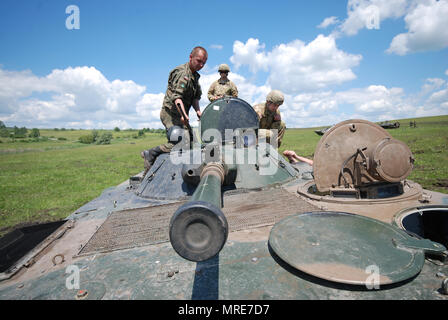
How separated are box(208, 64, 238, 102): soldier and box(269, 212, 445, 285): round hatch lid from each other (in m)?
7.32

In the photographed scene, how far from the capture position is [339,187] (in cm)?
335

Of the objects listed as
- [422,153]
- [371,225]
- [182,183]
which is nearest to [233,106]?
[182,183]

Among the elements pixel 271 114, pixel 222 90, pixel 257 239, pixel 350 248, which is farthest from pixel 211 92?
pixel 350 248

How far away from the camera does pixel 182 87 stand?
18.1 ft

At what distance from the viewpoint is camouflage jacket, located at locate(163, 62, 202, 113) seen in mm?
5539

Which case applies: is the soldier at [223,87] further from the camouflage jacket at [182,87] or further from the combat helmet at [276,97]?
the camouflage jacket at [182,87]

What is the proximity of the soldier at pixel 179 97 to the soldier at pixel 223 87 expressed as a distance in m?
3.07

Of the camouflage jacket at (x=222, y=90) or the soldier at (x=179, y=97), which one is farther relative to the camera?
the camouflage jacket at (x=222, y=90)

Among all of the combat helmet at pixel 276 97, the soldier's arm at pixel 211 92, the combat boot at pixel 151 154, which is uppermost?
the soldier's arm at pixel 211 92

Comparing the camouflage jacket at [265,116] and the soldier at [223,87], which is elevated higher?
the soldier at [223,87]

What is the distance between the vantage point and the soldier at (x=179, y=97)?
17.6ft

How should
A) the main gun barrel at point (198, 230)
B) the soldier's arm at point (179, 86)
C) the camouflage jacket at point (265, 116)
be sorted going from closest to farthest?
1. the main gun barrel at point (198, 230)
2. the soldier's arm at point (179, 86)
3. the camouflage jacket at point (265, 116)

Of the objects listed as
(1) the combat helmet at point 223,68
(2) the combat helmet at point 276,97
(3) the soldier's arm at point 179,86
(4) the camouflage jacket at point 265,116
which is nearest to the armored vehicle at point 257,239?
(3) the soldier's arm at point 179,86
